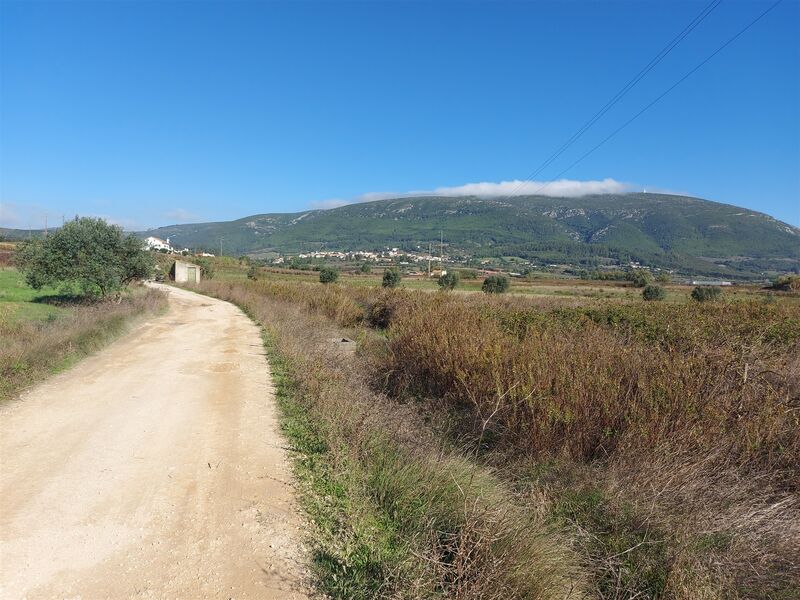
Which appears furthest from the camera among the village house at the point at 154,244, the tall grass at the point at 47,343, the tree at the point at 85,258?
the village house at the point at 154,244

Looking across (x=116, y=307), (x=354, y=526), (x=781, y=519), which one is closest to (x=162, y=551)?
(x=354, y=526)

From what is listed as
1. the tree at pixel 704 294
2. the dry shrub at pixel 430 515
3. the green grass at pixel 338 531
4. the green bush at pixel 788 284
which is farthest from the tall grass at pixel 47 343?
the green bush at pixel 788 284

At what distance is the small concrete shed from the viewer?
49375 mm

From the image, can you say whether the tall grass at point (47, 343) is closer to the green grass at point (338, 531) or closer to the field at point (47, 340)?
the field at point (47, 340)

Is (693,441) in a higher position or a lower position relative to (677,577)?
higher

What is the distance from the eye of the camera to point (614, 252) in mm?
176875

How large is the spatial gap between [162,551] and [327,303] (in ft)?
59.6

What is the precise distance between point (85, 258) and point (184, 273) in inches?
1285

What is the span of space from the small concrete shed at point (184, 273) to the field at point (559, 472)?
4655 centimetres

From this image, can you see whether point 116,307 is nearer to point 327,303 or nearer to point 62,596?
point 327,303

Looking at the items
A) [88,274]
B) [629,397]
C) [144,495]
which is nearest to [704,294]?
[629,397]

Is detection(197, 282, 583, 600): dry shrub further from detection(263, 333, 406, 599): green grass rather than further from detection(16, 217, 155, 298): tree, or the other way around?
detection(16, 217, 155, 298): tree

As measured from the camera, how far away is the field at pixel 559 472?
309cm

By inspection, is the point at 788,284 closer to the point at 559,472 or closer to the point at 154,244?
the point at 154,244
